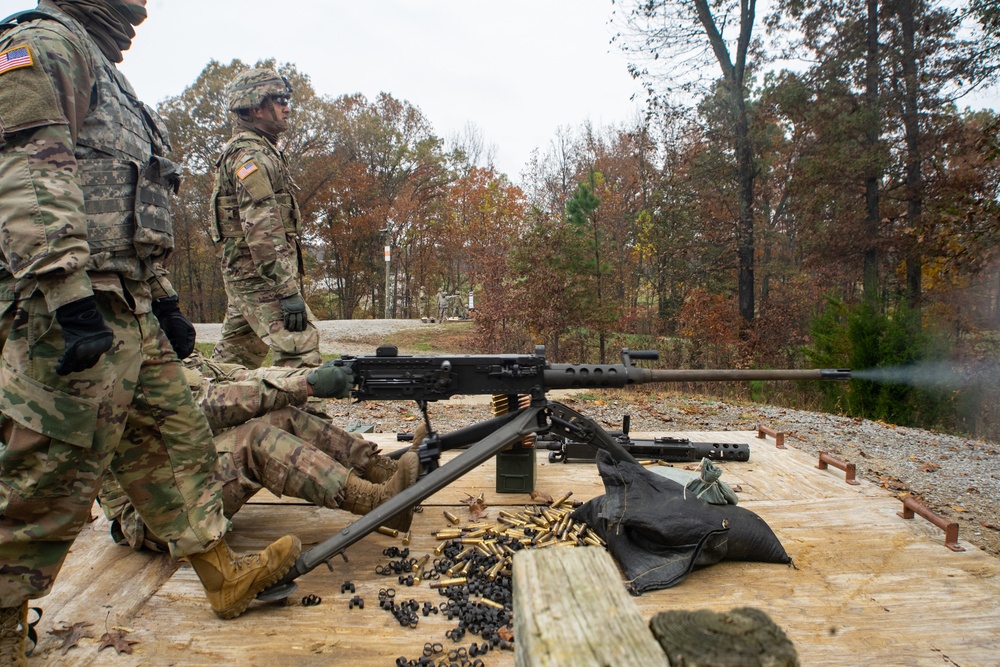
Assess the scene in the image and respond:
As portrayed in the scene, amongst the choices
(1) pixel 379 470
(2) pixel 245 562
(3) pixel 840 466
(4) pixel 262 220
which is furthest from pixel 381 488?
(3) pixel 840 466

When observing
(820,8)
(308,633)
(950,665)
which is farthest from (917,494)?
(820,8)

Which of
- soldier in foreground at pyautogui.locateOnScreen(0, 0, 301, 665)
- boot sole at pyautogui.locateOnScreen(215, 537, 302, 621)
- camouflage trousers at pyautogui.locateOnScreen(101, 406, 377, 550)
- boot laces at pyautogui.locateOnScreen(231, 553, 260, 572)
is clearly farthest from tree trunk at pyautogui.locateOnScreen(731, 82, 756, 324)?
soldier in foreground at pyautogui.locateOnScreen(0, 0, 301, 665)

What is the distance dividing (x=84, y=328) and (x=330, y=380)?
127 cm

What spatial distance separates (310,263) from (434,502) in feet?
91.0

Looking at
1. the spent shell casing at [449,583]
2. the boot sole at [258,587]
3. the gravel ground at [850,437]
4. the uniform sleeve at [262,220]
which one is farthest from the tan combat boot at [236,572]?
the gravel ground at [850,437]

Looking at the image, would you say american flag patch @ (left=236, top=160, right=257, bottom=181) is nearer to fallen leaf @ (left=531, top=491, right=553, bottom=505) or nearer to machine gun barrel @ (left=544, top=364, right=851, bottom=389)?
machine gun barrel @ (left=544, top=364, right=851, bottom=389)

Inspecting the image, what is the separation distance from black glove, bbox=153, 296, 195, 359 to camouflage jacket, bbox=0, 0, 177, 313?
23 cm

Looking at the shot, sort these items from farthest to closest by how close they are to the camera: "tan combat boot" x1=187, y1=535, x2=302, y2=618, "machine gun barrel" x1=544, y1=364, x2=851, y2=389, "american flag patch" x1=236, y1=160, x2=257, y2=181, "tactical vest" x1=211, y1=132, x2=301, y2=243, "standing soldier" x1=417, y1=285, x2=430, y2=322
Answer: "standing soldier" x1=417, y1=285, x2=430, y2=322, "tactical vest" x1=211, y1=132, x2=301, y2=243, "american flag patch" x1=236, y1=160, x2=257, y2=181, "machine gun barrel" x1=544, y1=364, x2=851, y2=389, "tan combat boot" x1=187, y1=535, x2=302, y2=618

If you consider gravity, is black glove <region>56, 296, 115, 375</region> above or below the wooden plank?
above

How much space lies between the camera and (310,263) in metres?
30.3

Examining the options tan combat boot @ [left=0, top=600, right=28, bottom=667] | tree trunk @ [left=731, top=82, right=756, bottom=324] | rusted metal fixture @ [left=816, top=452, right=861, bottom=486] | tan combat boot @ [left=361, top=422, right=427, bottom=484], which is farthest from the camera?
tree trunk @ [left=731, top=82, right=756, bottom=324]

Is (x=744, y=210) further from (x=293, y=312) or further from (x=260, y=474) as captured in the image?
(x=260, y=474)

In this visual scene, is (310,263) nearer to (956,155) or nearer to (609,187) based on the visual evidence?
(609,187)

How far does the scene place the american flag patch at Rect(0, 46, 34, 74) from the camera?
2.36 meters
